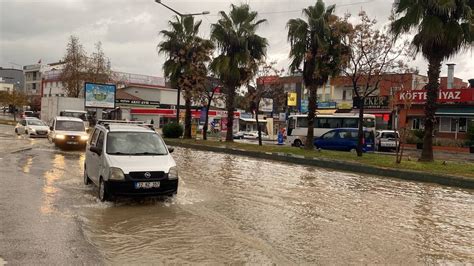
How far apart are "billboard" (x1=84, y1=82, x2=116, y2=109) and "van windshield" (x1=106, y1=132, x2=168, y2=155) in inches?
1482

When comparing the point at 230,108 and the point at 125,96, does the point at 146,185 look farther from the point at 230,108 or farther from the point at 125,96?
the point at 125,96

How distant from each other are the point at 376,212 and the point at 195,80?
24962 millimetres

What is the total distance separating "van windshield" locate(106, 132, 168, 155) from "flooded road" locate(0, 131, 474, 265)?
1.12 m

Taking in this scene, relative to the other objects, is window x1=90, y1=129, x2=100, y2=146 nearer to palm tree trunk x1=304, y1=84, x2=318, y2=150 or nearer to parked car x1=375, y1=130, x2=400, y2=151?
palm tree trunk x1=304, y1=84, x2=318, y2=150

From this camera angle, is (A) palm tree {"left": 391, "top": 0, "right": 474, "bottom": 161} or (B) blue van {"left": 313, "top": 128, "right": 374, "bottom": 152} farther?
(B) blue van {"left": 313, "top": 128, "right": 374, "bottom": 152}

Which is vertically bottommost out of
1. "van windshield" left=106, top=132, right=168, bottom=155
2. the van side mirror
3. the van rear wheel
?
the van rear wheel

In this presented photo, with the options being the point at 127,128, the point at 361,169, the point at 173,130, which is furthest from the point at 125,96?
the point at 127,128

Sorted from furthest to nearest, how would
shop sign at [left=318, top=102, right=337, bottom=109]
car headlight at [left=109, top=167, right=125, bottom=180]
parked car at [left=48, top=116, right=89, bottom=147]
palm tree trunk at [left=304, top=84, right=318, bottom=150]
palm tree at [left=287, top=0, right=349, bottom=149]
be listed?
shop sign at [left=318, top=102, right=337, bottom=109] → palm tree trunk at [left=304, top=84, right=318, bottom=150] → palm tree at [left=287, top=0, right=349, bottom=149] → parked car at [left=48, top=116, right=89, bottom=147] → car headlight at [left=109, top=167, right=125, bottom=180]

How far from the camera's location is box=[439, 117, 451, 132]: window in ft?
131

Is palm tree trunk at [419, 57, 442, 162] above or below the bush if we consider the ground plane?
above

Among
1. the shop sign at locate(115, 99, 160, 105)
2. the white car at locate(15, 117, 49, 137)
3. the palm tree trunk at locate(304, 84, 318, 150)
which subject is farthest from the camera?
the shop sign at locate(115, 99, 160, 105)

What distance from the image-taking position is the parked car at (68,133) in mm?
22172

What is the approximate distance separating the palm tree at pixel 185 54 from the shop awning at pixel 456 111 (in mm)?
20918

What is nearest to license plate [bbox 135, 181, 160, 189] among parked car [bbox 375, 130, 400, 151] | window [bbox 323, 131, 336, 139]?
window [bbox 323, 131, 336, 139]
